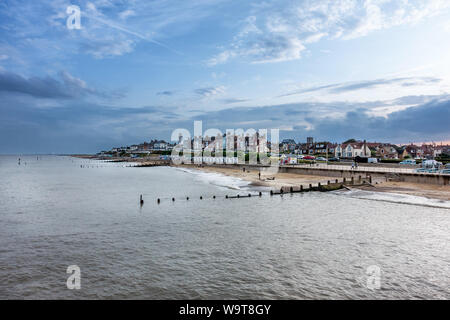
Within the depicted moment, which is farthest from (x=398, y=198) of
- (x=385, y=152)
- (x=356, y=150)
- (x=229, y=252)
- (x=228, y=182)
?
(x=385, y=152)

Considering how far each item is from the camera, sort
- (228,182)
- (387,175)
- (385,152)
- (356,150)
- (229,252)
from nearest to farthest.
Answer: (229,252) → (387,175) → (228,182) → (356,150) → (385,152)

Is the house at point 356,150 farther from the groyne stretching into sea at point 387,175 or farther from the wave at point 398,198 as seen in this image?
the wave at point 398,198

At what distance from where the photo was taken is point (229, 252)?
1784 centimetres

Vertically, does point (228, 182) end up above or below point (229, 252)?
above

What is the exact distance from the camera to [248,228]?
23781mm

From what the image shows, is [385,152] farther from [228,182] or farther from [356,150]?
[228,182]

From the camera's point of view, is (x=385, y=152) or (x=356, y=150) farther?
(x=385, y=152)

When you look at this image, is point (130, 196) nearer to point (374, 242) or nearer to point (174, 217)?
point (174, 217)
